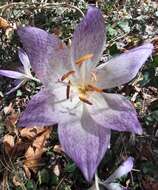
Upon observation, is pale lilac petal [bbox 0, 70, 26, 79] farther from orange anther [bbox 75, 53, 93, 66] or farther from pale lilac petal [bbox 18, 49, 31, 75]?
orange anther [bbox 75, 53, 93, 66]

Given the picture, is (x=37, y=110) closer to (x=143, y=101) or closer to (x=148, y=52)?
(x=148, y=52)

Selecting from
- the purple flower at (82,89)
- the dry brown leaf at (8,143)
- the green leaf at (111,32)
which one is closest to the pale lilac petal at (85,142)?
the purple flower at (82,89)

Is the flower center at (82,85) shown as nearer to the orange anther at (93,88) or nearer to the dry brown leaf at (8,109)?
the orange anther at (93,88)

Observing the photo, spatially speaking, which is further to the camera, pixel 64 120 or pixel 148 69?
pixel 148 69

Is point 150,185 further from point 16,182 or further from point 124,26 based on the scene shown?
point 124,26

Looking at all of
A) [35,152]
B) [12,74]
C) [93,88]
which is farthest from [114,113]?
[35,152]

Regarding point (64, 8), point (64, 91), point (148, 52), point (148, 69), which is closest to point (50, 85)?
point (64, 91)

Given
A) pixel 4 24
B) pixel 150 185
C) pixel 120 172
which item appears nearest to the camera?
pixel 120 172
